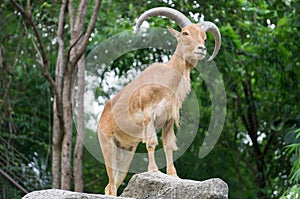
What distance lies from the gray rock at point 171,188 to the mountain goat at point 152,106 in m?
0.15

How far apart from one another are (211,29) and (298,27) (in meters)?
5.11

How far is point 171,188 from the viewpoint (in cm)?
604

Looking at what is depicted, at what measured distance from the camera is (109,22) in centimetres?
1289

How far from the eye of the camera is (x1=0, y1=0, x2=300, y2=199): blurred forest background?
1143 cm

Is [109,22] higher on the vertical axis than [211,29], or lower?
lower

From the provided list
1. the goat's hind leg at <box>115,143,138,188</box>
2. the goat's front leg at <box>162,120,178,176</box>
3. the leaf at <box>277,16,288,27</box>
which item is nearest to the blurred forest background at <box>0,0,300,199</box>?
the leaf at <box>277,16,288,27</box>

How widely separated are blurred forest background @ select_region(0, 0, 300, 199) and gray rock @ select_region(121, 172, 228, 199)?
4009 mm

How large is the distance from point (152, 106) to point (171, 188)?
749 mm

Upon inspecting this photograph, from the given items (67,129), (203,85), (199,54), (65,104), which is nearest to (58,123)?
(67,129)

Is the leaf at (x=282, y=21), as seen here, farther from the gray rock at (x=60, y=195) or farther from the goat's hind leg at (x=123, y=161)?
the gray rock at (x=60, y=195)

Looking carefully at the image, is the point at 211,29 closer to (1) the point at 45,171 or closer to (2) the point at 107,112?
(2) the point at 107,112

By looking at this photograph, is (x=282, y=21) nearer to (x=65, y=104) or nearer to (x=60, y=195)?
(x=65, y=104)

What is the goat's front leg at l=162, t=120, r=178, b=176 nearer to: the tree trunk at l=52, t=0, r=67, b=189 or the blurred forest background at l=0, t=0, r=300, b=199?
the tree trunk at l=52, t=0, r=67, b=189

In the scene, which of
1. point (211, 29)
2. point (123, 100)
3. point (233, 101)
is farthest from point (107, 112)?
point (233, 101)
